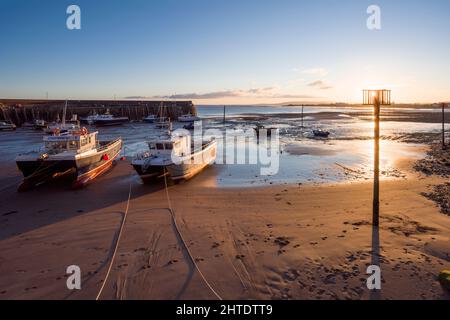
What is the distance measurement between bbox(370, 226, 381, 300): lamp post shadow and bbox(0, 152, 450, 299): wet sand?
60 mm

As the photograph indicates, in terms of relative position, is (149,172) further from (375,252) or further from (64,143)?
(375,252)

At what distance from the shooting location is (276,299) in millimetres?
7559

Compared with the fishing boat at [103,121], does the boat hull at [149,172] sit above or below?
below

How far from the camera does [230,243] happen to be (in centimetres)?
1070

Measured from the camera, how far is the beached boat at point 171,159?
18.4 metres

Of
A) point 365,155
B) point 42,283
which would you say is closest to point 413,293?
point 42,283

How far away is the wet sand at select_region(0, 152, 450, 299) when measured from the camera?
803cm

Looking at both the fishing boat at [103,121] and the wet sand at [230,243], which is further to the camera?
the fishing boat at [103,121]

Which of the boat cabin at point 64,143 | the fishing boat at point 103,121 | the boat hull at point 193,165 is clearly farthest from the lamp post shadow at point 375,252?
the fishing boat at point 103,121

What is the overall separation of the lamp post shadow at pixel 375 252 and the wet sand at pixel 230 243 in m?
0.06

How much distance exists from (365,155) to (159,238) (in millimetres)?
23108

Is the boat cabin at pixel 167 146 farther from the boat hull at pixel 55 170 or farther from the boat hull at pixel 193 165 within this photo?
the boat hull at pixel 55 170

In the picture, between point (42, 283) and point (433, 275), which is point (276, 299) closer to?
point (433, 275)

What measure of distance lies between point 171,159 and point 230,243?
932 cm
